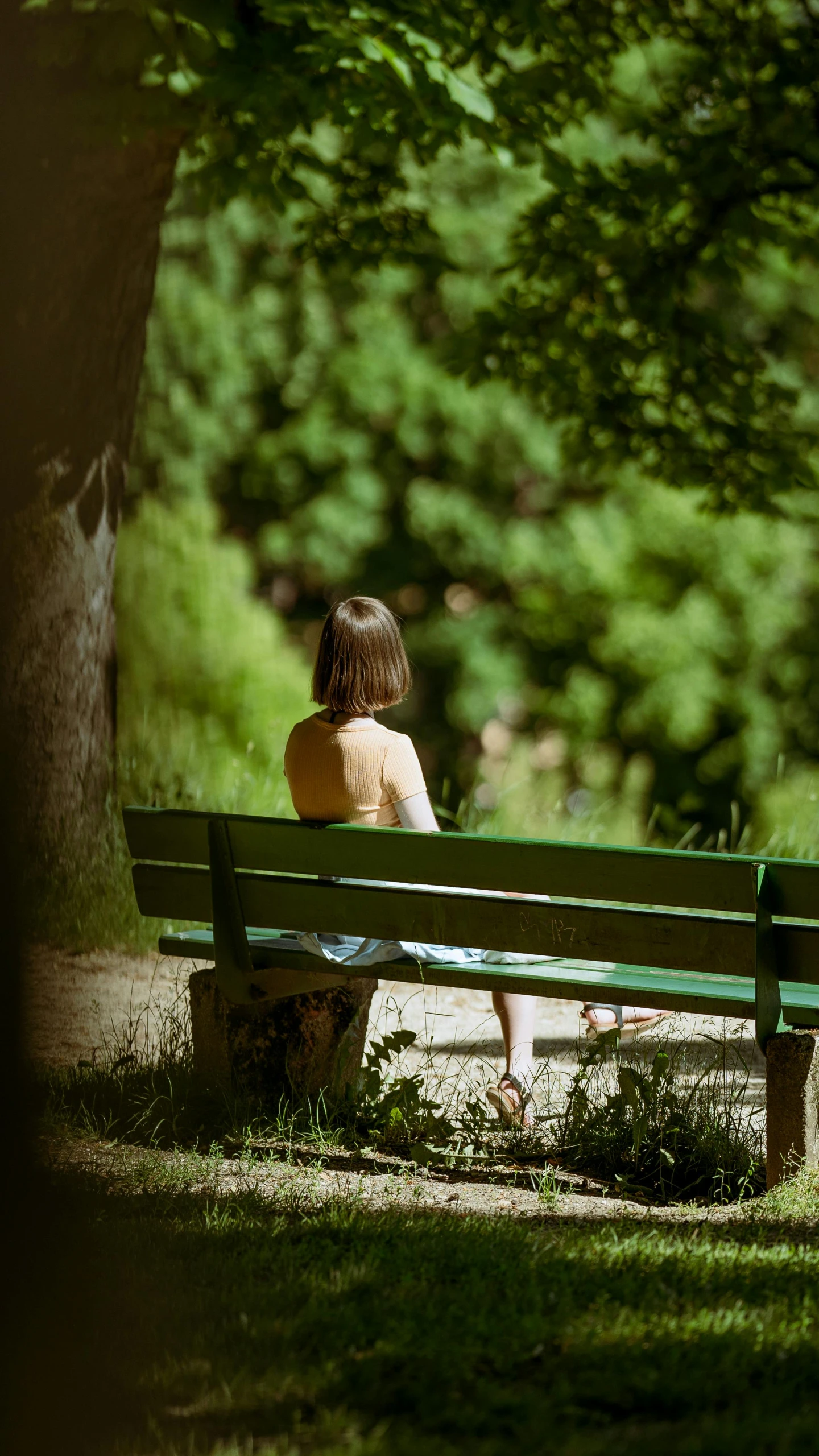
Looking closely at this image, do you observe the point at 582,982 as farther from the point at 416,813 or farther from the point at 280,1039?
the point at 280,1039

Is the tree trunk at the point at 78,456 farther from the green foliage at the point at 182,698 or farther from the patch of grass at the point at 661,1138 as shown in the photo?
the patch of grass at the point at 661,1138

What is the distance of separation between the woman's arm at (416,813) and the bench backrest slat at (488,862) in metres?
0.21

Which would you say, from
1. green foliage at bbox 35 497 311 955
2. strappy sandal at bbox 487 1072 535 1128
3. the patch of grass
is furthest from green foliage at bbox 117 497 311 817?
the patch of grass

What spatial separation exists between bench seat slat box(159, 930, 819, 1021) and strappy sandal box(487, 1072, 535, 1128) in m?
0.35

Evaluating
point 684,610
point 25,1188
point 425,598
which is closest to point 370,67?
point 25,1188

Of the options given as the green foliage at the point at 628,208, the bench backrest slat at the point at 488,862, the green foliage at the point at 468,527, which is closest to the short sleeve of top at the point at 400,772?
the bench backrest slat at the point at 488,862

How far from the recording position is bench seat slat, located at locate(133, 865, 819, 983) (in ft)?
11.0

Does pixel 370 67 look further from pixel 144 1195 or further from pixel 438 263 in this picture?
pixel 144 1195

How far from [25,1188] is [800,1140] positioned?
69.5 inches

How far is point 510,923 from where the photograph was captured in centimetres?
362

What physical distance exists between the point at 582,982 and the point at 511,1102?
57 centimetres

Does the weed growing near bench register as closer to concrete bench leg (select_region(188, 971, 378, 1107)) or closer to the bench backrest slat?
concrete bench leg (select_region(188, 971, 378, 1107))

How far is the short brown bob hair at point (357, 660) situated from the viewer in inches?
156

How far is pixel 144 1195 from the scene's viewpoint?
338 centimetres
